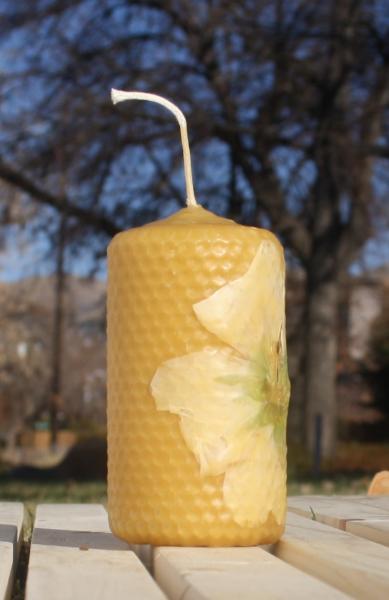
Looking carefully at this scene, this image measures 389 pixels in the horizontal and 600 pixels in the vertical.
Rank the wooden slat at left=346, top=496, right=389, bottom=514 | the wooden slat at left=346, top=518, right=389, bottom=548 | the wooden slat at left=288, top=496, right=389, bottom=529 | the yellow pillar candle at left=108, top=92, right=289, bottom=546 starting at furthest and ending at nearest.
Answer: the wooden slat at left=346, top=496, right=389, bottom=514, the wooden slat at left=288, top=496, right=389, bottom=529, the wooden slat at left=346, top=518, right=389, bottom=548, the yellow pillar candle at left=108, top=92, right=289, bottom=546

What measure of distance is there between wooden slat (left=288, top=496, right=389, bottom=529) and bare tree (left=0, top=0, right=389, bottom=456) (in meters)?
7.09

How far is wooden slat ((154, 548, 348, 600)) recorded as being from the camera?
790mm

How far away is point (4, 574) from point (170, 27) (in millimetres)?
9408

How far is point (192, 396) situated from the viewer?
43.0 inches

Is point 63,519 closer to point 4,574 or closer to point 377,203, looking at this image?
point 4,574

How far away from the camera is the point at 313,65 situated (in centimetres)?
988

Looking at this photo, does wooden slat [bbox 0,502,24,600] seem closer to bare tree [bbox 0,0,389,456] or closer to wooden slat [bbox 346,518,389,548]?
wooden slat [bbox 346,518,389,548]

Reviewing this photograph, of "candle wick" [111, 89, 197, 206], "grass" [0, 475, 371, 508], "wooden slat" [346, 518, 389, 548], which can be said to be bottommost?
"grass" [0, 475, 371, 508]

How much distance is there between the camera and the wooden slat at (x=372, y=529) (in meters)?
1.23

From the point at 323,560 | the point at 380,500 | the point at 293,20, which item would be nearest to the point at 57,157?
the point at 293,20

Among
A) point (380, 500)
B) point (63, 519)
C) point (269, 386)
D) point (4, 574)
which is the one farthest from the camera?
point (380, 500)

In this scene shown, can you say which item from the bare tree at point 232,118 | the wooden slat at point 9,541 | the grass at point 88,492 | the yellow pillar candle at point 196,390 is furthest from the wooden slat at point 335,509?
the bare tree at point 232,118

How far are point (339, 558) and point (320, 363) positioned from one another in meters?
9.20

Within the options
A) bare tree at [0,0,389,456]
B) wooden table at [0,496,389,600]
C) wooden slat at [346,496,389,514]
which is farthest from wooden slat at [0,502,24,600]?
bare tree at [0,0,389,456]
